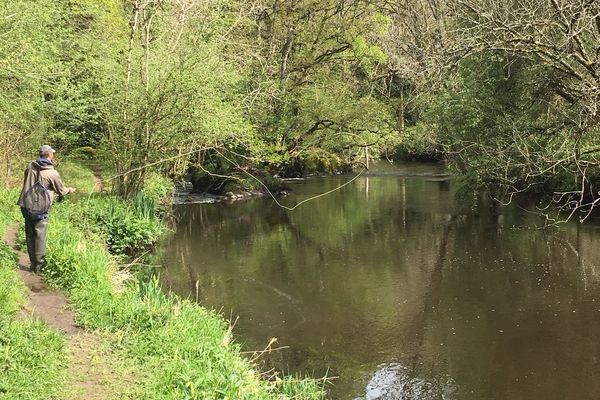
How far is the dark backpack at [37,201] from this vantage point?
8.85 m

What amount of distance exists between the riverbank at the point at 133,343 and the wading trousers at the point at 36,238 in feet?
0.61

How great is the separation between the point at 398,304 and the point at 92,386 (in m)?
6.80

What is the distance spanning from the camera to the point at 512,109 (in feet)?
61.6

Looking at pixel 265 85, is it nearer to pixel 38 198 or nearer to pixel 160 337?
pixel 38 198

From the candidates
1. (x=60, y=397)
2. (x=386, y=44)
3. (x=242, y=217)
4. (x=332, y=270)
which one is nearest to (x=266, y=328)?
(x=332, y=270)

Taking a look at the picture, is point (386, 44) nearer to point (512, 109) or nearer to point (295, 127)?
point (295, 127)

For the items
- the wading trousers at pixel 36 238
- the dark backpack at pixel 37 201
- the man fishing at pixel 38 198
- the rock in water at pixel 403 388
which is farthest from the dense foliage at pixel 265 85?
the rock in water at pixel 403 388

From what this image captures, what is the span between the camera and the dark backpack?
8.85 m

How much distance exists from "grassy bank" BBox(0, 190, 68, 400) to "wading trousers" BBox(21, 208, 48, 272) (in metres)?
1.33

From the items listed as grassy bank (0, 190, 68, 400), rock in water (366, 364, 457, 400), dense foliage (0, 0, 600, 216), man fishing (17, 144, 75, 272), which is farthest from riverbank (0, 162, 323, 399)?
dense foliage (0, 0, 600, 216)

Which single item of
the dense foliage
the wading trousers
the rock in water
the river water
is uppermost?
the dense foliage

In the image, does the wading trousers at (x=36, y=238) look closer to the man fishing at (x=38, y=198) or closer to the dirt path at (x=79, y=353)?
the man fishing at (x=38, y=198)

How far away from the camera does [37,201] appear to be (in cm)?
888

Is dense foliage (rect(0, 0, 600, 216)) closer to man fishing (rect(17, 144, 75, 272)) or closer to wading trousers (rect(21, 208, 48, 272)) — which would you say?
man fishing (rect(17, 144, 75, 272))
